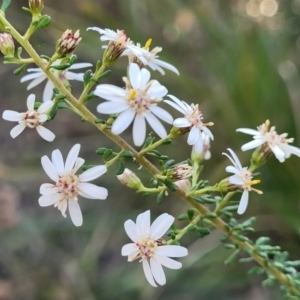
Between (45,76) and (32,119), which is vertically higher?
(45,76)

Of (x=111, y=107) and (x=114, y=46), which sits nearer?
(x=111, y=107)

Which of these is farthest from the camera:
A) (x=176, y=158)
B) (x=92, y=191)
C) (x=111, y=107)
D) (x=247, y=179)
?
(x=176, y=158)

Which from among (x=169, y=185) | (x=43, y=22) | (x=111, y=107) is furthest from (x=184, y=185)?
(x=43, y=22)

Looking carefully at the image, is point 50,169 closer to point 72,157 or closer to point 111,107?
point 72,157

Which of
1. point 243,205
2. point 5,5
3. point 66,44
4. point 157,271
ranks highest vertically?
point 5,5

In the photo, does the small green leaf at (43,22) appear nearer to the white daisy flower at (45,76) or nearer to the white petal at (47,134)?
the white daisy flower at (45,76)

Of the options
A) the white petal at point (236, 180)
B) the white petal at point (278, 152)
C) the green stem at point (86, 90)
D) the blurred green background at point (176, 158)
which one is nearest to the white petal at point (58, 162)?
the green stem at point (86, 90)

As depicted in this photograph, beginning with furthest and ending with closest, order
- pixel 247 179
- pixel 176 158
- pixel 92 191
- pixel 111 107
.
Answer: pixel 176 158 < pixel 247 179 < pixel 92 191 < pixel 111 107
